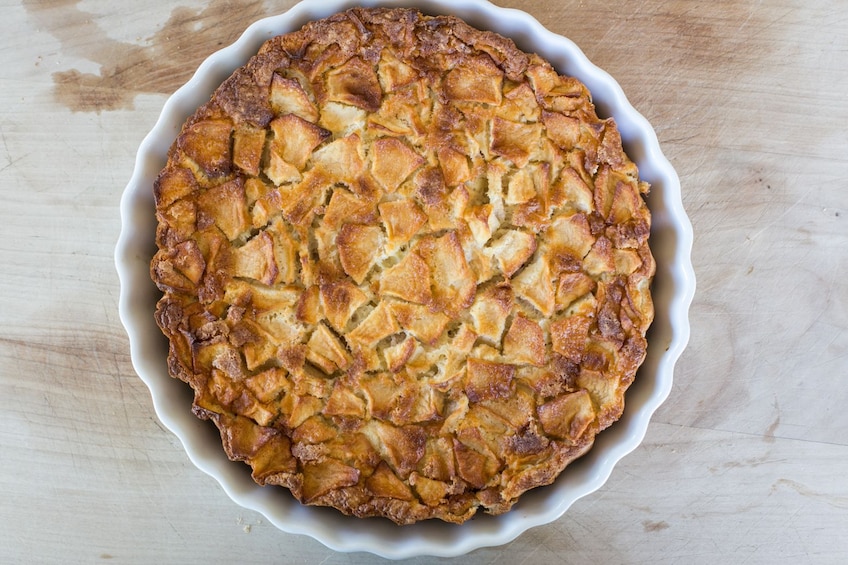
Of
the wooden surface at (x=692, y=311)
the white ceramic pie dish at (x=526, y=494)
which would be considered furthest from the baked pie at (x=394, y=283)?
the wooden surface at (x=692, y=311)

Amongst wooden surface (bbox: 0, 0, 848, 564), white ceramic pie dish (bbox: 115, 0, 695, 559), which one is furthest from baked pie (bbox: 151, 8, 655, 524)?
wooden surface (bbox: 0, 0, 848, 564)

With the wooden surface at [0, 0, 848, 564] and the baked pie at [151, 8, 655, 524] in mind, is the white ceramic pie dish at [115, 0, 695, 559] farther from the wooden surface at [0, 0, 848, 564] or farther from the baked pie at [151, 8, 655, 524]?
the wooden surface at [0, 0, 848, 564]

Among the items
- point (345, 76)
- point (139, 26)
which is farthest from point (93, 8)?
point (345, 76)

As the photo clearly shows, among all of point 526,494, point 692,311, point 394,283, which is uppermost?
point 394,283

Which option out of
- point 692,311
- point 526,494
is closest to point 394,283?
point 526,494

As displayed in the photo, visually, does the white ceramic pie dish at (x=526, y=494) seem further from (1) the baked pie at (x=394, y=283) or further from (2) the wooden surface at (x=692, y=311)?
(2) the wooden surface at (x=692, y=311)

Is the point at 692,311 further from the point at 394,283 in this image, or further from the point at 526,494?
the point at 394,283

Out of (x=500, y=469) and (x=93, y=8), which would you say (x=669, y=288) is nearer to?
(x=500, y=469)
